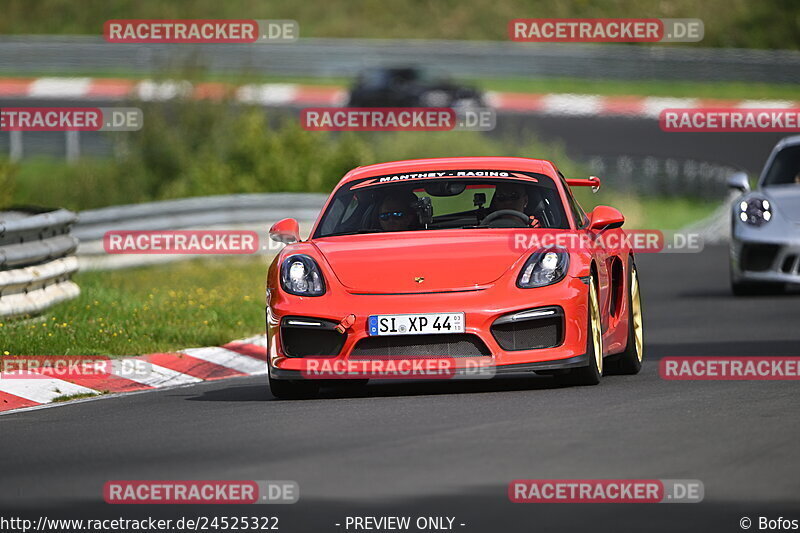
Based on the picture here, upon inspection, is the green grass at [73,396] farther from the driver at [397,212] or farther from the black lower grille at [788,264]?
the black lower grille at [788,264]

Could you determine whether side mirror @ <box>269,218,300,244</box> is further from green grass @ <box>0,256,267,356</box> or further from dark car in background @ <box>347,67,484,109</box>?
dark car in background @ <box>347,67,484,109</box>

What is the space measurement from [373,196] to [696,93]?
97.6 ft

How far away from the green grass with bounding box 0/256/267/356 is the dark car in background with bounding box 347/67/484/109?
19923mm

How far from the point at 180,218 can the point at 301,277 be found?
11075 millimetres

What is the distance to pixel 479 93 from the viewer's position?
38375mm

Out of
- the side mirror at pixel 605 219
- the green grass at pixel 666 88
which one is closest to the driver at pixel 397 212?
the side mirror at pixel 605 219

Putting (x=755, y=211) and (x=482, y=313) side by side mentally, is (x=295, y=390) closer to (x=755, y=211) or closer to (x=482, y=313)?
(x=482, y=313)

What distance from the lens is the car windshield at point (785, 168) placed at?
57.8 ft

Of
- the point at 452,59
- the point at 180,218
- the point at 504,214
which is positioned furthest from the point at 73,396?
the point at 452,59

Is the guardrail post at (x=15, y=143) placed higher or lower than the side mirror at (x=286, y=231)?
higher

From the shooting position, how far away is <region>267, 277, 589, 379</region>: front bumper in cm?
955

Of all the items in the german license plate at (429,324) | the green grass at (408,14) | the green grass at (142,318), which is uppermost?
the green grass at (408,14)

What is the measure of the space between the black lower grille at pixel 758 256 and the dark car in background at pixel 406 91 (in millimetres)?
20483

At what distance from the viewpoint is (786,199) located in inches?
679
